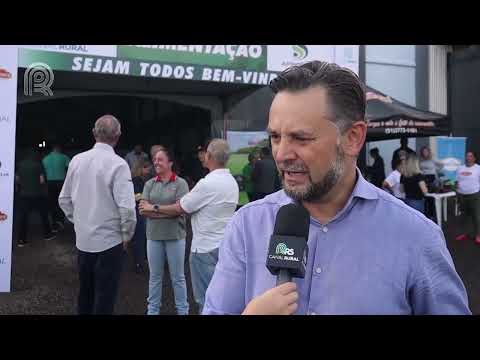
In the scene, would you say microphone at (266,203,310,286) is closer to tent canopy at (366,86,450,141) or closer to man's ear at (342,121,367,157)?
man's ear at (342,121,367,157)

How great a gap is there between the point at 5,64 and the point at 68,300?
2.94 metres

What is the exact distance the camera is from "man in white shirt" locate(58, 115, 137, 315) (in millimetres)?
4113

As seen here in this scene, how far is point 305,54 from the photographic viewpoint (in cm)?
970

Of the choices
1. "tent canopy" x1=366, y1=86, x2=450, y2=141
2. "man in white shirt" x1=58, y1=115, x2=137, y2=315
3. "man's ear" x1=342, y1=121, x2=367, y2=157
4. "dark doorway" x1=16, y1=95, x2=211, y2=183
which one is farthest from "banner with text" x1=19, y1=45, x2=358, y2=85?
"man's ear" x1=342, y1=121, x2=367, y2=157

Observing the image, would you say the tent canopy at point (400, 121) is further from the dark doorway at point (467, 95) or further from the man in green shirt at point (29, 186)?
the dark doorway at point (467, 95)

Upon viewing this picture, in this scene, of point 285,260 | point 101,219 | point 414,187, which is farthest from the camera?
point 414,187

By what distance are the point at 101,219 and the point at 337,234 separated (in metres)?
3.05

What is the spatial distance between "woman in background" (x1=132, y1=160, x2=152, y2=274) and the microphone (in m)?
5.42

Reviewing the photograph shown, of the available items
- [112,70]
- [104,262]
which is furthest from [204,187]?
[112,70]

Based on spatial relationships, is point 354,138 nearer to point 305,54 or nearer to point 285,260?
point 285,260

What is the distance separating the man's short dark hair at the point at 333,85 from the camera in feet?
4.67

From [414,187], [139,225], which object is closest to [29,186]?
[139,225]

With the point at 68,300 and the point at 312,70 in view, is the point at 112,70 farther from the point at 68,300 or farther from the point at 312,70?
the point at 312,70
